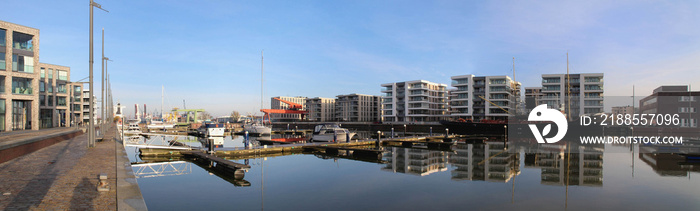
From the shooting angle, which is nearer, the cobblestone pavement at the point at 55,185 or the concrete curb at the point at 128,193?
the cobblestone pavement at the point at 55,185

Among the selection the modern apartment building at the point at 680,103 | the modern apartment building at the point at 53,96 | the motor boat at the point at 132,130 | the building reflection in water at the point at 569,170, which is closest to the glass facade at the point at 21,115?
the modern apartment building at the point at 53,96

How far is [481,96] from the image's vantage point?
111 m

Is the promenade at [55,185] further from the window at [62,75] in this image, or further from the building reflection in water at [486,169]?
the window at [62,75]

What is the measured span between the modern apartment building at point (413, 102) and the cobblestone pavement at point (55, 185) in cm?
10924

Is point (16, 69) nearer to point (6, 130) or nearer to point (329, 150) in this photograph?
point (6, 130)

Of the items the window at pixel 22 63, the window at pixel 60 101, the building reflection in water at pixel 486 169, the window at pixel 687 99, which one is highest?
the window at pixel 22 63

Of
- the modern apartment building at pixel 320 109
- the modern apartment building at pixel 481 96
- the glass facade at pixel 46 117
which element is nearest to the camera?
the glass facade at pixel 46 117

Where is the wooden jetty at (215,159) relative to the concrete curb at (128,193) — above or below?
below

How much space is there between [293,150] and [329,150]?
3518mm

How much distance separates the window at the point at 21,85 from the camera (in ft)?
146

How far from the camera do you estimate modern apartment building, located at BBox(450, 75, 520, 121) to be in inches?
4245

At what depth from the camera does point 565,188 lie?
59.9ft

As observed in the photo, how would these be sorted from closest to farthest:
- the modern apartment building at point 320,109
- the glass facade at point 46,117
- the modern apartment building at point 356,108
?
the glass facade at point 46,117
the modern apartment building at point 356,108
the modern apartment building at point 320,109

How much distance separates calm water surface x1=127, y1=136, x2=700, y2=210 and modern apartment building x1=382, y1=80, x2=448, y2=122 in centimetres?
9376
